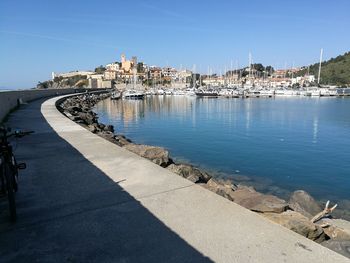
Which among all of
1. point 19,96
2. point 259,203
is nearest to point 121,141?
point 259,203

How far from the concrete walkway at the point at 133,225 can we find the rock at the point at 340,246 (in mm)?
513

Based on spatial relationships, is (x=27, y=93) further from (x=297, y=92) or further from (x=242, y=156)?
(x=297, y=92)

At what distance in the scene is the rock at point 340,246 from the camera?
152 inches

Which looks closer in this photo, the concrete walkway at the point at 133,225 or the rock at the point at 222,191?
the concrete walkway at the point at 133,225

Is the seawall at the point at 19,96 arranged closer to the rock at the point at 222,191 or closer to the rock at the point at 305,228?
the rock at the point at 222,191

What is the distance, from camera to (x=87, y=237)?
154 inches

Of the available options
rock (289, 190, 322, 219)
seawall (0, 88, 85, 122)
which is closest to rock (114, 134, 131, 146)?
seawall (0, 88, 85, 122)

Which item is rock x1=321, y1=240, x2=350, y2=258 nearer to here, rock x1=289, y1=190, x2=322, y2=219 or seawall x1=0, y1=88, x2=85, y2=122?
rock x1=289, y1=190, x2=322, y2=219

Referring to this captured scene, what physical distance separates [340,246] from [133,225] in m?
2.68

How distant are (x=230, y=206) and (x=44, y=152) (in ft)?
19.5

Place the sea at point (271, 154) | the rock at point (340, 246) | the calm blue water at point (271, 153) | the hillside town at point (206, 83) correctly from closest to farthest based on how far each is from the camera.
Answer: the rock at point (340, 246) < the sea at point (271, 154) < the calm blue water at point (271, 153) < the hillside town at point (206, 83)

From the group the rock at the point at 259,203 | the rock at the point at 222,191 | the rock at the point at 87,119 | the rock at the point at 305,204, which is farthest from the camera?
the rock at the point at 87,119

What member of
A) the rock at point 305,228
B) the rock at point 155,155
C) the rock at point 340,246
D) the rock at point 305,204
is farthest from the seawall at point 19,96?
the rock at point 340,246

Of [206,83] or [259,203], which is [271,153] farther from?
[206,83]
